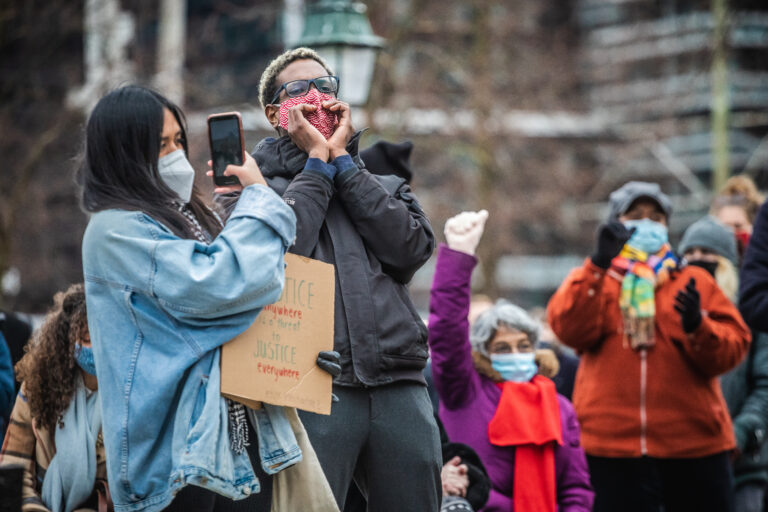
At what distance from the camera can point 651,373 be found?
6.24 m

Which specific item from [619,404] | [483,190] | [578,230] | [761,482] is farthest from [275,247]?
[578,230]

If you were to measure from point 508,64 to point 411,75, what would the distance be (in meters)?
2.41

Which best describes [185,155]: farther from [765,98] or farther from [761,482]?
[765,98]

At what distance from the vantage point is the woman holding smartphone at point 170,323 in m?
3.31

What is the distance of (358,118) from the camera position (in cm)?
1898

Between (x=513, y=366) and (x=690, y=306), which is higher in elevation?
(x=690, y=306)

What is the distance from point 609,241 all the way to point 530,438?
120 cm

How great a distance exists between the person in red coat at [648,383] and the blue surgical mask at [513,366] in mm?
458

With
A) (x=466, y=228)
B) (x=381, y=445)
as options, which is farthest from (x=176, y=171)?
(x=466, y=228)

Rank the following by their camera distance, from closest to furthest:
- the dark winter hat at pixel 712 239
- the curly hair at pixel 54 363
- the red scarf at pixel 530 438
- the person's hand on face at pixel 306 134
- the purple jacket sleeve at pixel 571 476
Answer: the person's hand on face at pixel 306 134 → the curly hair at pixel 54 363 → the red scarf at pixel 530 438 → the purple jacket sleeve at pixel 571 476 → the dark winter hat at pixel 712 239

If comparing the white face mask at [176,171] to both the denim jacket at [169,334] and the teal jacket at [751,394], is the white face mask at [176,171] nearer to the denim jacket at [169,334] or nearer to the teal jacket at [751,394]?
the denim jacket at [169,334]

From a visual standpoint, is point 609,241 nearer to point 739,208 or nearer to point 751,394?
point 751,394

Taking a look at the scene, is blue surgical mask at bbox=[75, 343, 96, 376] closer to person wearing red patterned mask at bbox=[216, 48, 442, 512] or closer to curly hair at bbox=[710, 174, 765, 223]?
person wearing red patterned mask at bbox=[216, 48, 442, 512]

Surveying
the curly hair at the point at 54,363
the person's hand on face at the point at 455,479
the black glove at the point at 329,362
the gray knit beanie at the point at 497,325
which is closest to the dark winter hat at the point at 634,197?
the gray knit beanie at the point at 497,325
